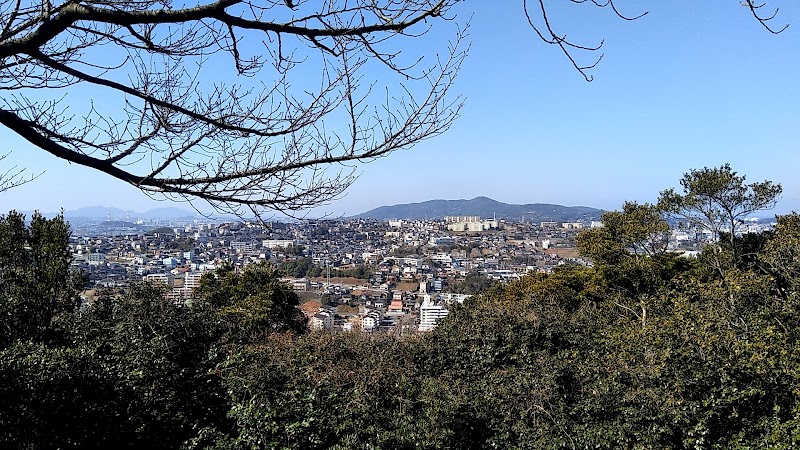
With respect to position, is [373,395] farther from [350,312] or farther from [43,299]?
[350,312]

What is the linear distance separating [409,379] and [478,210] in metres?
89.4

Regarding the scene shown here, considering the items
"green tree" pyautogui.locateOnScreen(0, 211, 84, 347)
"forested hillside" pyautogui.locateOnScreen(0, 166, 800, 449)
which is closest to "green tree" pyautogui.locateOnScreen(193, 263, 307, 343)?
"forested hillside" pyautogui.locateOnScreen(0, 166, 800, 449)

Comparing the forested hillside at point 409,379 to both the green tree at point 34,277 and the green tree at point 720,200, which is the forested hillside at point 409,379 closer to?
the green tree at point 34,277

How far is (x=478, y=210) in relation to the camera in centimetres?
9481

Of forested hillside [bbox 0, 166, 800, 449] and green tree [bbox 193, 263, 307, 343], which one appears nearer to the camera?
forested hillside [bbox 0, 166, 800, 449]

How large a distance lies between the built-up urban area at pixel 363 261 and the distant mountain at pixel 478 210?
21.2 meters

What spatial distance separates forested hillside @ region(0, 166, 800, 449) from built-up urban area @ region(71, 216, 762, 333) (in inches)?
91.1

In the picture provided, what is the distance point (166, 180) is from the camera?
5.14ft

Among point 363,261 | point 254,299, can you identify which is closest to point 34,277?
point 254,299

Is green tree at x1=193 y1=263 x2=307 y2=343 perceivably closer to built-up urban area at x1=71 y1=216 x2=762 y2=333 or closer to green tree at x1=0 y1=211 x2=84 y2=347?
built-up urban area at x1=71 y1=216 x2=762 y2=333

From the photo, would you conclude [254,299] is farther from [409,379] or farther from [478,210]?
[478,210]

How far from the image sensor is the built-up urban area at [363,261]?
17453 millimetres

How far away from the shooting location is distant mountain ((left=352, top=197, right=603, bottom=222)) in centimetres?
7994

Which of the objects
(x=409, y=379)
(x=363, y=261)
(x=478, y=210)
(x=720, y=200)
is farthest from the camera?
(x=478, y=210)
